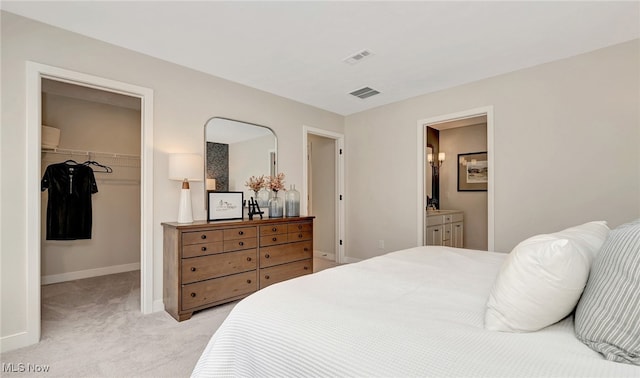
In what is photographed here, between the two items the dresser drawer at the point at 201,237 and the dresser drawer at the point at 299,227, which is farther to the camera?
the dresser drawer at the point at 299,227

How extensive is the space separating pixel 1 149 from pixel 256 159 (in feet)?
7.28

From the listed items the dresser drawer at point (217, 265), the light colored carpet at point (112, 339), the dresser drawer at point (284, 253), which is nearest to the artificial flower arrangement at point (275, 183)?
the dresser drawer at point (284, 253)

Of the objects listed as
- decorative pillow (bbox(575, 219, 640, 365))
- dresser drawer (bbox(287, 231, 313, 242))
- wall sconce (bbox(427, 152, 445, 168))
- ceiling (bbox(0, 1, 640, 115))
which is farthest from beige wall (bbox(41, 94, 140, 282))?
decorative pillow (bbox(575, 219, 640, 365))

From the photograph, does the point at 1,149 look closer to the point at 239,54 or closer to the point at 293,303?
the point at 239,54

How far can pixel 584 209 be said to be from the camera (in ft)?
9.16

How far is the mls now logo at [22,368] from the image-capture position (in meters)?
1.87

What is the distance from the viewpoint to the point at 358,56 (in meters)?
2.88

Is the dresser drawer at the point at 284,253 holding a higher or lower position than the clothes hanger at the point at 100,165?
lower

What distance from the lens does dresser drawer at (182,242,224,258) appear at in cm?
263

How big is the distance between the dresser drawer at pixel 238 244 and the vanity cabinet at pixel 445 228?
8.21 feet

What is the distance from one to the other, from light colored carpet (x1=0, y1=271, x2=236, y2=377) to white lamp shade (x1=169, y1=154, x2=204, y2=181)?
1.31 meters

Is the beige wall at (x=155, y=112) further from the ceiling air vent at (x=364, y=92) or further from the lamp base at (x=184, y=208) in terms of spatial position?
the ceiling air vent at (x=364, y=92)

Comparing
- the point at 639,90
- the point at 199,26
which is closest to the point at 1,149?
the point at 199,26

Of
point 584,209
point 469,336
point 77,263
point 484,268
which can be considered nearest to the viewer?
point 469,336
